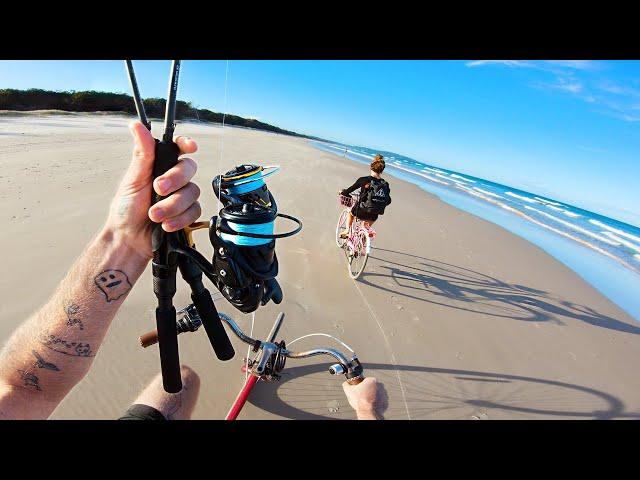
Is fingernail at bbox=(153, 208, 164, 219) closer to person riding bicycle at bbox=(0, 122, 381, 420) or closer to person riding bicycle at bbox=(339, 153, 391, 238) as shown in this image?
person riding bicycle at bbox=(0, 122, 381, 420)

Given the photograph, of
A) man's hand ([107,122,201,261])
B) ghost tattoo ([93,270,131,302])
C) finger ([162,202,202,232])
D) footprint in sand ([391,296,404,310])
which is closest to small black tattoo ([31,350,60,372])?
ghost tattoo ([93,270,131,302])

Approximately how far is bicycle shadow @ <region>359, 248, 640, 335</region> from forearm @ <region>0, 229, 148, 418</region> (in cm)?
452

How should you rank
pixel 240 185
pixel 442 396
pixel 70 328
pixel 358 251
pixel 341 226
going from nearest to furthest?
pixel 240 185
pixel 70 328
pixel 442 396
pixel 358 251
pixel 341 226

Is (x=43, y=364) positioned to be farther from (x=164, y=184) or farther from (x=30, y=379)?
(x=164, y=184)

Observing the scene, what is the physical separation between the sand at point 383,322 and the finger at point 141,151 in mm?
296

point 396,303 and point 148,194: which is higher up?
point 148,194

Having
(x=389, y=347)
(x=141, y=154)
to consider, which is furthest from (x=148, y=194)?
(x=389, y=347)

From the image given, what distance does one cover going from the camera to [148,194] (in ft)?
3.66

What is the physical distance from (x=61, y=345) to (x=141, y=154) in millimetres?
871

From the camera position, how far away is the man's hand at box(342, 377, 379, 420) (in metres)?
1.37
